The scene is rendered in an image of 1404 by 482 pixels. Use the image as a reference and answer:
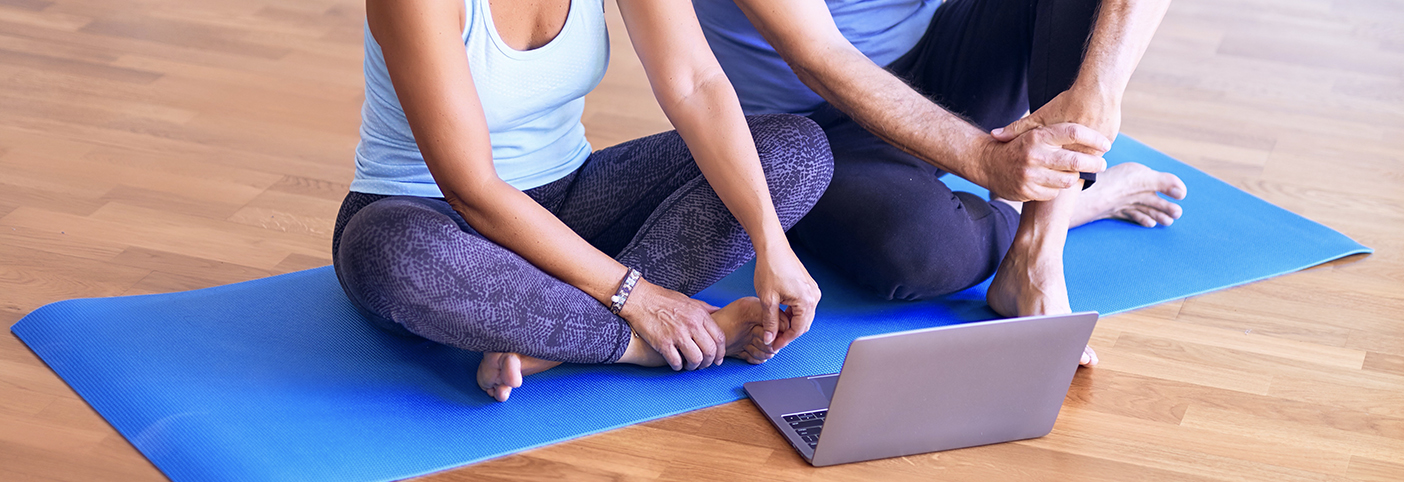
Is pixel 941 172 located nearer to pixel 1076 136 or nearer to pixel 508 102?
pixel 1076 136

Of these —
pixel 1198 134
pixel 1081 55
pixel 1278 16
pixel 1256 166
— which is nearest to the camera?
pixel 1081 55

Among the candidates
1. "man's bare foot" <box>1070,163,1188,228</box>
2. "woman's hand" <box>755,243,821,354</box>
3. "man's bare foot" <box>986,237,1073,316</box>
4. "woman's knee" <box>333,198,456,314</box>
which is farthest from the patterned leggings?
"man's bare foot" <box>1070,163,1188,228</box>

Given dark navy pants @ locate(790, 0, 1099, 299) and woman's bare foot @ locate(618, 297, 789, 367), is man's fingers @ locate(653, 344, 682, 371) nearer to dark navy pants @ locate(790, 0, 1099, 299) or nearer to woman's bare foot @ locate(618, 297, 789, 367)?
woman's bare foot @ locate(618, 297, 789, 367)

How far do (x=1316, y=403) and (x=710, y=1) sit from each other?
1.04 meters

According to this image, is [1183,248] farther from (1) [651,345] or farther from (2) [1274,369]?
(1) [651,345]

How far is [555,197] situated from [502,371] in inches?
10.4

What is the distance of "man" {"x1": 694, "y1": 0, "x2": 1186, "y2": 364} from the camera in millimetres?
1486

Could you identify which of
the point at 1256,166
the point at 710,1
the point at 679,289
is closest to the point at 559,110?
the point at 679,289

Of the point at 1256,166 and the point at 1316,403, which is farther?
the point at 1256,166

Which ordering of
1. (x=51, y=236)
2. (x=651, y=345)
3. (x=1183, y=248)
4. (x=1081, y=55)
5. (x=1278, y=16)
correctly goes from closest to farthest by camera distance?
(x=651, y=345)
(x=1081, y=55)
(x=51, y=236)
(x=1183, y=248)
(x=1278, y=16)

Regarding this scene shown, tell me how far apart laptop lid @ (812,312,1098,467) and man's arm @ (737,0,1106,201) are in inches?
11.0

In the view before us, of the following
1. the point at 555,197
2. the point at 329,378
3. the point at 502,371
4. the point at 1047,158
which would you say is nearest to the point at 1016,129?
the point at 1047,158

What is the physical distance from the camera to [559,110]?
57.5 inches

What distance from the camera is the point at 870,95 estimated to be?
5.18 feet
